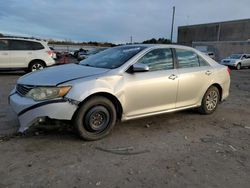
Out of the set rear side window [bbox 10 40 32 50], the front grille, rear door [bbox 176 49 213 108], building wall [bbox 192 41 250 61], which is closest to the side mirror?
rear door [bbox 176 49 213 108]

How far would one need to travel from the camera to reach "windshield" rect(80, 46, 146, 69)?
16.4ft

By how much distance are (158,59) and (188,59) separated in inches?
35.4

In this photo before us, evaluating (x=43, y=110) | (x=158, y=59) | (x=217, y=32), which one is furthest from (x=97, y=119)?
(x=217, y=32)

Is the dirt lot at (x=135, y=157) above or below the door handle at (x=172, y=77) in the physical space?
below

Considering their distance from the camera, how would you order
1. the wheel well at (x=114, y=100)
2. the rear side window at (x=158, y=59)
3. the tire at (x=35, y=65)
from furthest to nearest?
1. the tire at (x=35, y=65)
2. the rear side window at (x=158, y=59)
3. the wheel well at (x=114, y=100)

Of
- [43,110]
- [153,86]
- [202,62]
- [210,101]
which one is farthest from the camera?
[210,101]

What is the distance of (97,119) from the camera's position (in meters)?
4.54

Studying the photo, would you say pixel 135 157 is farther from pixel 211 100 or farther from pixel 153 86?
pixel 211 100

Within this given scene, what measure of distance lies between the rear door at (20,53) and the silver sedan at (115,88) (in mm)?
8712

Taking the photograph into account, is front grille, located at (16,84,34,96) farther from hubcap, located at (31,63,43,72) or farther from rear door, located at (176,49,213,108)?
hubcap, located at (31,63,43,72)

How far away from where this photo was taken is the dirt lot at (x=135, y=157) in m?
3.31

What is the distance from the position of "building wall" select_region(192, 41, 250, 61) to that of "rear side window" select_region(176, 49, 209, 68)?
3904 cm

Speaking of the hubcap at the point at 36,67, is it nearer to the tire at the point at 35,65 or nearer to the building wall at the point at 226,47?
the tire at the point at 35,65

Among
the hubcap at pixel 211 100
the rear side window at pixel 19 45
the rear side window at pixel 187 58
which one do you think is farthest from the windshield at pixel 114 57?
the rear side window at pixel 19 45
